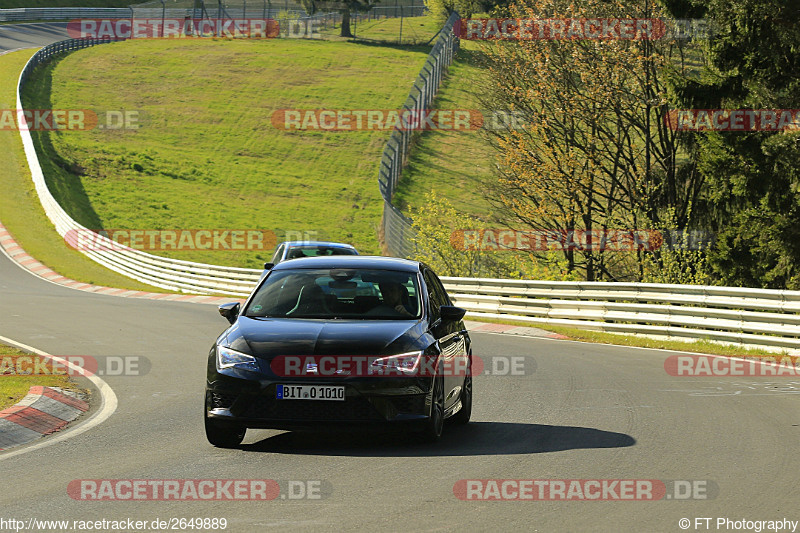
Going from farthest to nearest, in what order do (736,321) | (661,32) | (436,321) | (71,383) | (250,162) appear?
(250,162)
(661,32)
(736,321)
(71,383)
(436,321)

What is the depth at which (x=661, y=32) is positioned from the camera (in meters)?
28.6

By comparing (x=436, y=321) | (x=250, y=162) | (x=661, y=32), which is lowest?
(x=250, y=162)

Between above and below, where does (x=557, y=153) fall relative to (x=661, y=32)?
below

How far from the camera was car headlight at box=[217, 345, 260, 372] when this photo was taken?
8.35 metres

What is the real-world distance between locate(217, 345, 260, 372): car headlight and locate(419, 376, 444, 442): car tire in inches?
55.3

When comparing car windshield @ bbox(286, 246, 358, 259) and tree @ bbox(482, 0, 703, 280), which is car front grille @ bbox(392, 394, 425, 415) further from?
tree @ bbox(482, 0, 703, 280)

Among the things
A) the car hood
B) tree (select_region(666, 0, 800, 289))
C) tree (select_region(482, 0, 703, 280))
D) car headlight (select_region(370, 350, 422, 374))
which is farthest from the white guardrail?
car headlight (select_region(370, 350, 422, 374))

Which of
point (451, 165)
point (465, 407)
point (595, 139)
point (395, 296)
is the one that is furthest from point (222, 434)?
point (451, 165)

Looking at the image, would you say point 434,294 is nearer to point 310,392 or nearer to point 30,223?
point 310,392

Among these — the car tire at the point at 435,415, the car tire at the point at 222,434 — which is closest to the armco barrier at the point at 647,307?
the car tire at the point at 435,415

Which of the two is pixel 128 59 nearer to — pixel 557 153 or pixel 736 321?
pixel 557 153

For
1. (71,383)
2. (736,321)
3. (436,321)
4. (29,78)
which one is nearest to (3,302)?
(71,383)

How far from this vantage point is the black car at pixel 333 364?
8.20m

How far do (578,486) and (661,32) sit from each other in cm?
2341
